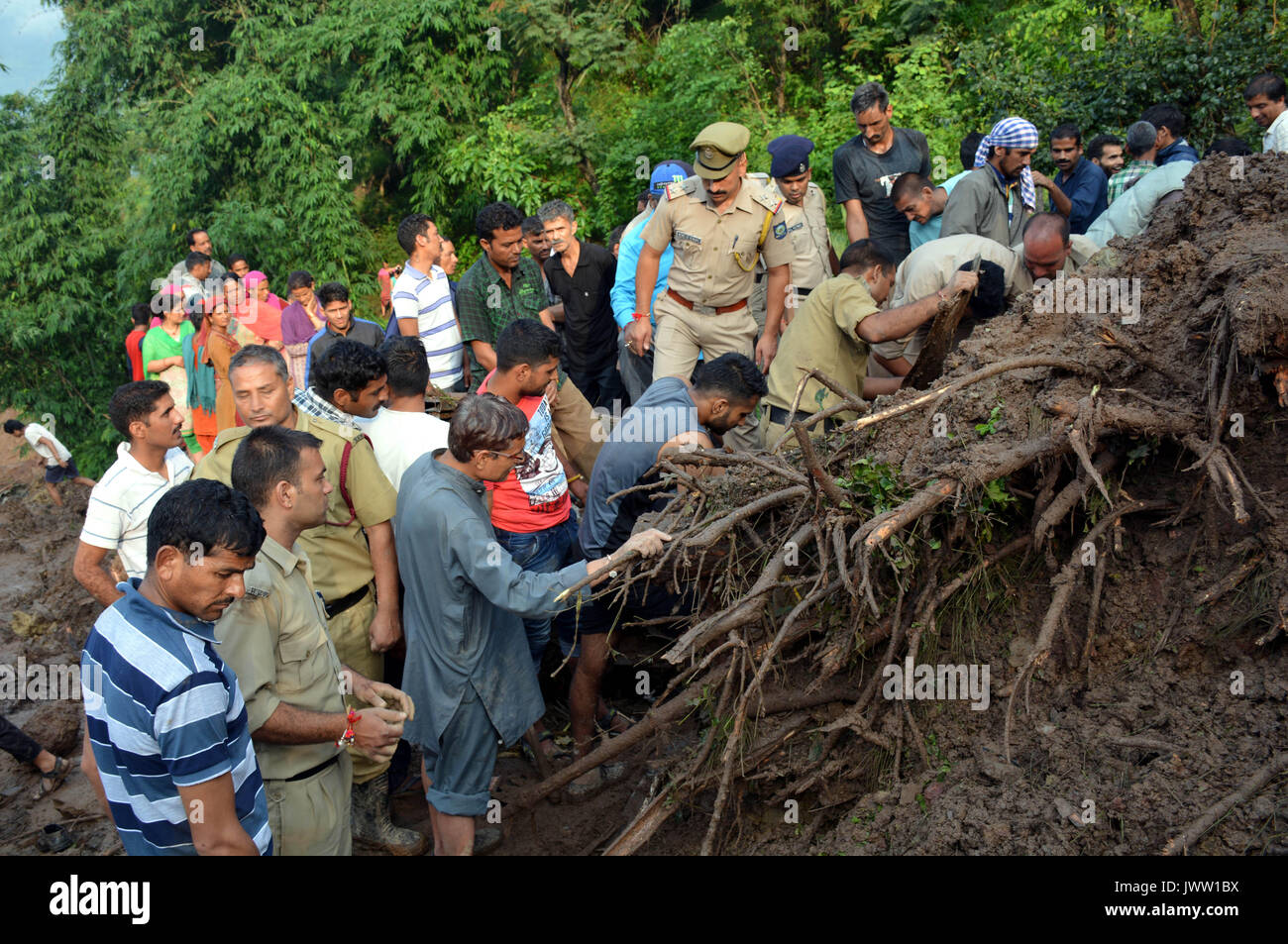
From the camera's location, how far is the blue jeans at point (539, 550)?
4664mm

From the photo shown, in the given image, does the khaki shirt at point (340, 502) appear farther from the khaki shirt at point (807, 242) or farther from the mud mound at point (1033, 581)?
the khaki shirt at point (807, 242)

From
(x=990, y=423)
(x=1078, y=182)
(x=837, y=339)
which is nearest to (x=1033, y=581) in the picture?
(x=990, y=423)

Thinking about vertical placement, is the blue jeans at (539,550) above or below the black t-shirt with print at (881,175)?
below

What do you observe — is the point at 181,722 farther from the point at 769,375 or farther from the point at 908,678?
the point at 769,375

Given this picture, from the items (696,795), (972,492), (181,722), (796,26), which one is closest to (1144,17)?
(796,26)

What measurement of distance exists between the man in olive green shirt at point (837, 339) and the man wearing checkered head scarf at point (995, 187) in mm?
728

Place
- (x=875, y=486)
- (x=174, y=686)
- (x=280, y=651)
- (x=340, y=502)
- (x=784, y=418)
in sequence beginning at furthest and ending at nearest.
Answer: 1. (x=784, y=418)
2. (x=340, y=502)
3. (x=875, y=486)
4. (x=280, y=651)
5. (x=174, y=686)

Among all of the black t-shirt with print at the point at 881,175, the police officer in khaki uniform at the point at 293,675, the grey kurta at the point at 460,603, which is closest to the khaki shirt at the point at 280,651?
the police officer in khaki uniform at the point at 293,675

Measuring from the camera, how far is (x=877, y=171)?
6473 millimetres

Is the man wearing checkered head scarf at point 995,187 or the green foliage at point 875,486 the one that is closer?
the green foliage at point 875,486

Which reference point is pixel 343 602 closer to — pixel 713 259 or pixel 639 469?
pixel 639 469

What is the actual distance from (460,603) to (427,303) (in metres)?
3.03

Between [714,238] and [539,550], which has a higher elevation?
[714,238]

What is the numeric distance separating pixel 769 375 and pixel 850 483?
1675 millimetres
